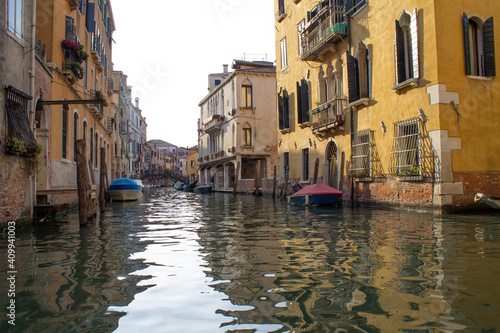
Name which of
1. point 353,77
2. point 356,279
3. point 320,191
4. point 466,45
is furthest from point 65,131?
point 466,45

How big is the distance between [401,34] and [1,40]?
9.44 meters

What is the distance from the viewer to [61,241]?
642cm

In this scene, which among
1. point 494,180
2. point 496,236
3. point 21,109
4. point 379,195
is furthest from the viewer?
point 379,195

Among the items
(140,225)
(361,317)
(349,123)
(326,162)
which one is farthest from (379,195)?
(361,317)

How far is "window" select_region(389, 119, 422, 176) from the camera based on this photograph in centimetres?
1075

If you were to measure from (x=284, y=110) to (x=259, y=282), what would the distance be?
1667 centimetres

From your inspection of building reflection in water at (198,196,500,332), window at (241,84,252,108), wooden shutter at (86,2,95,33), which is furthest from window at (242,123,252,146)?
building reflection in water at (198,196,500,332)

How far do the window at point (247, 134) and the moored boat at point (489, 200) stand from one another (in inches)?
830

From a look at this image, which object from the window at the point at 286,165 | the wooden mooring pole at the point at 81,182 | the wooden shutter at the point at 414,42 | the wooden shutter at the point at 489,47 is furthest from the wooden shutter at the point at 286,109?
the wooden mooring pole at the point at 81,182

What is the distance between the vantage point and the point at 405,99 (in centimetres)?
1123

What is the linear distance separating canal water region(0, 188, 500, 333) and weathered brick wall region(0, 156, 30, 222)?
2.90 ft

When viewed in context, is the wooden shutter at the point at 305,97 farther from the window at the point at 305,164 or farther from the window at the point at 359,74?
the window at the point at 359,74

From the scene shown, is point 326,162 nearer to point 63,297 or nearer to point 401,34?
point 401,34

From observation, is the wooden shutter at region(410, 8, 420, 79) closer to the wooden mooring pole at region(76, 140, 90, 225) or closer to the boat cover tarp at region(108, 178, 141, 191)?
the wooden mooring pole at region(76, 140, 90, 225)
